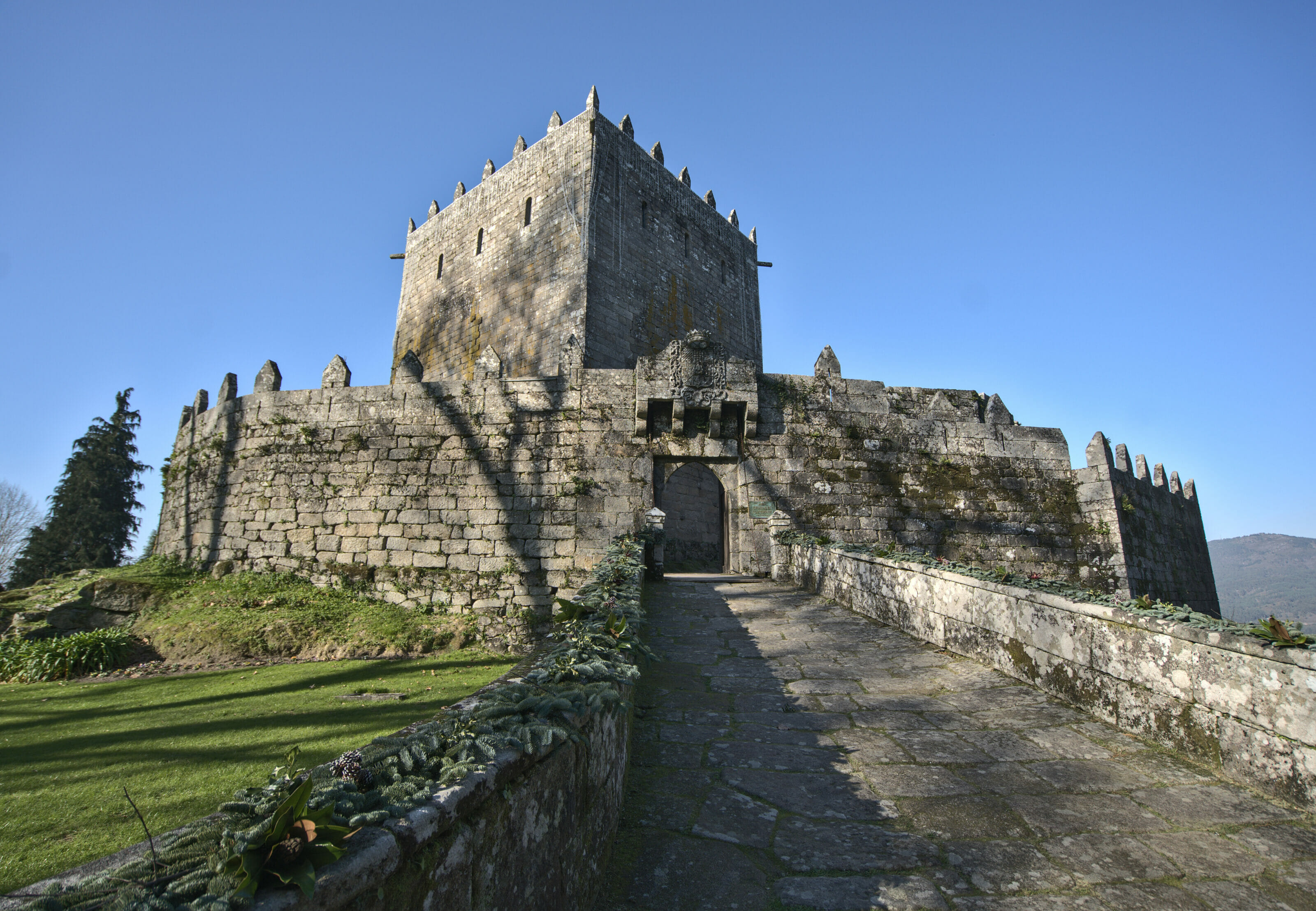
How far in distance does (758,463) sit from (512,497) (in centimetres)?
486

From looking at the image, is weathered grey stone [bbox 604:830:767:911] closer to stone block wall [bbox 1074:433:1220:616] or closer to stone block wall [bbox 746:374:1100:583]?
stone block wall [bbox 746:374:1100:583]

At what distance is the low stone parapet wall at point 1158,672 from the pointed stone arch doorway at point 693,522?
12.3m

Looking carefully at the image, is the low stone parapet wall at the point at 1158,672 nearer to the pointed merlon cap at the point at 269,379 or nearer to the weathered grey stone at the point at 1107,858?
the weathered grey stone at the point at 1107,858

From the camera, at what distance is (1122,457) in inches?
539

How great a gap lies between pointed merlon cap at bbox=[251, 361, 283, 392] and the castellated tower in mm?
3173

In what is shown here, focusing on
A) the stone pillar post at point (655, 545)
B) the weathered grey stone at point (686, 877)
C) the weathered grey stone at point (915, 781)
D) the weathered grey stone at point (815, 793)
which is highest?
the stone pillar post at point (655, 545)

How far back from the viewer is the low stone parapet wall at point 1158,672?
9.68ft

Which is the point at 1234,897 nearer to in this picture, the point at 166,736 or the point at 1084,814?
the point at 1084,814

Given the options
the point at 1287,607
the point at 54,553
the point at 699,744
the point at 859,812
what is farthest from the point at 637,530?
the point at 1287,607

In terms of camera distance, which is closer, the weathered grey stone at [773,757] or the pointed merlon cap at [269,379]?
the weathered grey stone at [773,757]

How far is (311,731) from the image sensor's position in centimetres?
603

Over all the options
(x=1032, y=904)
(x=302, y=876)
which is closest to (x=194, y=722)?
(x=302, y=876)

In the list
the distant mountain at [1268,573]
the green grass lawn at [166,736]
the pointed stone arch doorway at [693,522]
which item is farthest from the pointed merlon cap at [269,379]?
the distant mountain at [1268,573]

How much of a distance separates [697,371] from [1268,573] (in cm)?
14502
